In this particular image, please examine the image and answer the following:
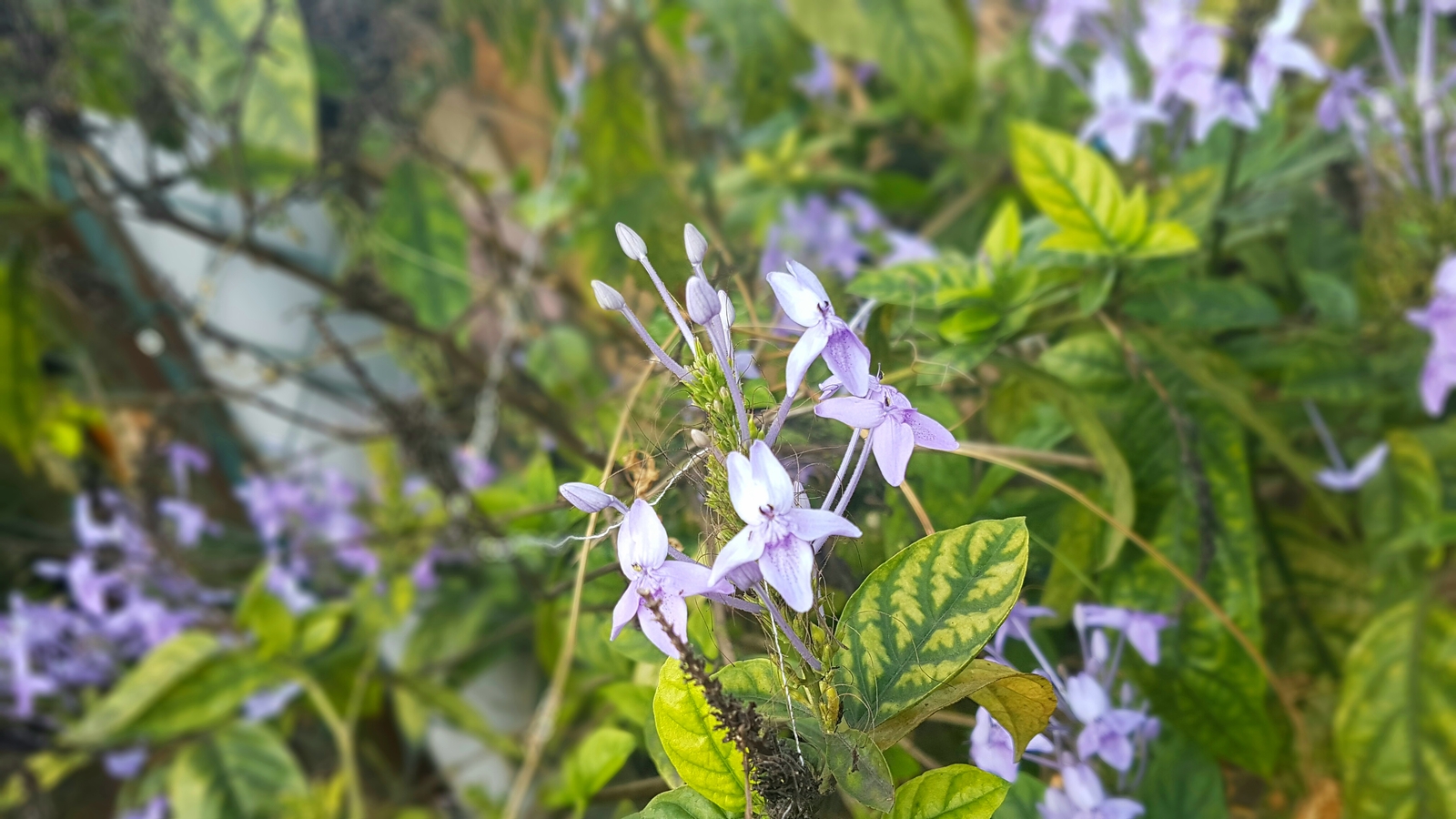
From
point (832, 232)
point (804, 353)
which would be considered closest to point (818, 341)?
point (804, 353)

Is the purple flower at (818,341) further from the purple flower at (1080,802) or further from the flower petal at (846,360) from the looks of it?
the purple flower at (1080,802)

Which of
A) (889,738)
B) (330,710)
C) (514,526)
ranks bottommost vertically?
(330,710)

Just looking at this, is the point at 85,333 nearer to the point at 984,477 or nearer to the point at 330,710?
the point at 330,710

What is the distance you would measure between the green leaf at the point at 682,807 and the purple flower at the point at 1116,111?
51cm

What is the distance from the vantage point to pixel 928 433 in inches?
9.0

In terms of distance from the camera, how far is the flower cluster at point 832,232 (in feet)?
3.01

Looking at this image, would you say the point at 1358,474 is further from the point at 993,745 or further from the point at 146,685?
the point at 146,685

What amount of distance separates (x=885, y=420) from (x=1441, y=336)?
399mm

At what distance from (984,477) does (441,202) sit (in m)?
0.74

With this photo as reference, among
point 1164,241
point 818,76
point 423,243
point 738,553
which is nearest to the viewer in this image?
point 738,553

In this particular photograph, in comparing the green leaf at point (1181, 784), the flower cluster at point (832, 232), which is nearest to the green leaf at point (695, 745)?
the green leaf at point (1181, 784)

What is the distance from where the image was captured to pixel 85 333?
4.07ft

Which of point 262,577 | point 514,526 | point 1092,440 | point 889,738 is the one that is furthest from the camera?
point 262,577

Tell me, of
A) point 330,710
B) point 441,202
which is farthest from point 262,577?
point 441,202
